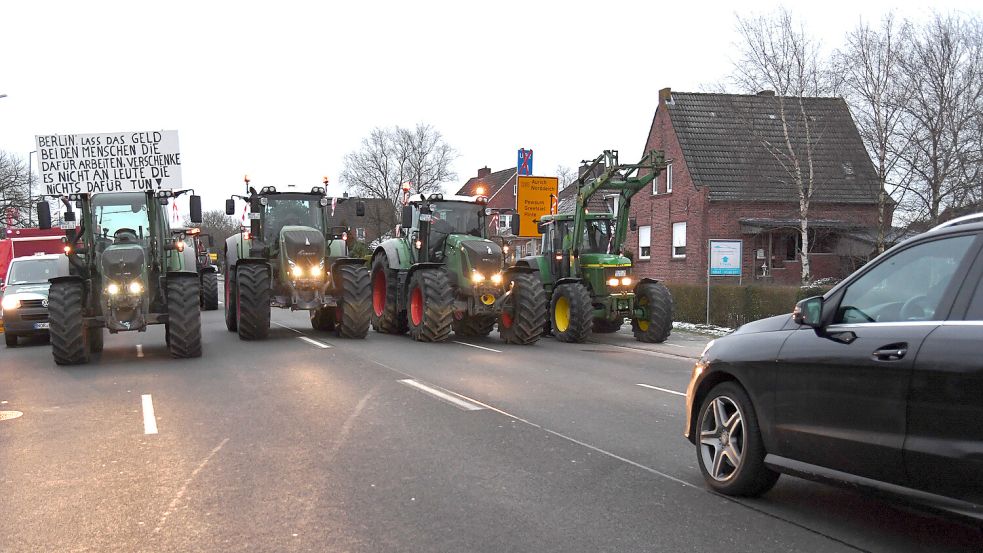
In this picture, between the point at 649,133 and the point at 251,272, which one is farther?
the point at 649,133

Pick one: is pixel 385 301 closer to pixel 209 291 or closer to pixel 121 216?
pixel 121 216

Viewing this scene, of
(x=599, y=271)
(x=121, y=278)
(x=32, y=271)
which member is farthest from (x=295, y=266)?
(x=32, y=271)

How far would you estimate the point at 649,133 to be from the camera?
134 feet

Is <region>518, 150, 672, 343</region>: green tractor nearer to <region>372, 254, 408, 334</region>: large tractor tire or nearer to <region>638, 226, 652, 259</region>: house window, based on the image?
<region>372, 254, 408, 334</region>: large tractor tire

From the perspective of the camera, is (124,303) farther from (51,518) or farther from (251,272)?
(51,518)

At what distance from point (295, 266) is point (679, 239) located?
2404 cm

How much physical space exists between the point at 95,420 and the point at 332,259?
9313 millimetres

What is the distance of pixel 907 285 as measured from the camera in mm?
4539

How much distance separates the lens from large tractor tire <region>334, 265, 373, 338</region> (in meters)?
16.6

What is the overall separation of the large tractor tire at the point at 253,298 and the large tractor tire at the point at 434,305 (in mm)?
2939

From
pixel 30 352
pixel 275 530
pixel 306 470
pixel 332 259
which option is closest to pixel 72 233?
pixel 30 352

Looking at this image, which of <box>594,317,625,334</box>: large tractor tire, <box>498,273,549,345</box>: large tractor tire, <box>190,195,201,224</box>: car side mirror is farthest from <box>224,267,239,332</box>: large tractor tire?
→ <box>594,317,625,334</box>: large tractor tire

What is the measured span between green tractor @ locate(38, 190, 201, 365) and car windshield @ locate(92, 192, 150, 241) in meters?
0.02

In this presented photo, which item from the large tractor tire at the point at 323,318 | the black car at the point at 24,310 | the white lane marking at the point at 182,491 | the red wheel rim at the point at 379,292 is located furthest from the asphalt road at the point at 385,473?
the red wheel rim at the point at 379,292
